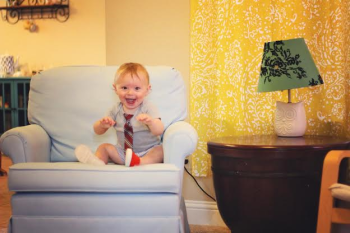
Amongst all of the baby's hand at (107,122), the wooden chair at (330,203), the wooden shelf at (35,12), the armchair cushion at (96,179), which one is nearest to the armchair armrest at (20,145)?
the armchair cushion at (96,179)

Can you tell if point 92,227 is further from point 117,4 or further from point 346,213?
point 117,4

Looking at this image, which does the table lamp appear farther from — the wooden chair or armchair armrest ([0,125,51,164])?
armchair armrest ([0,125,51,164])

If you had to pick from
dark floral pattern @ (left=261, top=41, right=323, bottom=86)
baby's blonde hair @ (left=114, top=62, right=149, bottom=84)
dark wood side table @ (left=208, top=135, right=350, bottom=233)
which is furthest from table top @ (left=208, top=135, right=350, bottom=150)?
baby's blonde hair @ (left=114, top=62, right=149, bottom=84)

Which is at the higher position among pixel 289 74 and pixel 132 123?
pixel 289 74

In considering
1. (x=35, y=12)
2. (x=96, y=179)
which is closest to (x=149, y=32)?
(x=96, y=179)

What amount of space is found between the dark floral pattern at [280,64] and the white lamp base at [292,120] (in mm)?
170

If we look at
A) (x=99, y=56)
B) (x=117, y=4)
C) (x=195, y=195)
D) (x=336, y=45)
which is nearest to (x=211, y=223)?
(x=195, y=195)

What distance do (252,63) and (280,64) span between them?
35cm

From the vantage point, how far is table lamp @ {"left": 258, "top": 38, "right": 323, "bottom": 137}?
218 centimetres

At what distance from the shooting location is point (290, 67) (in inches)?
86.6

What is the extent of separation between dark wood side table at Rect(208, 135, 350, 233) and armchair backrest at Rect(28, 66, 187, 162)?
0.53 m

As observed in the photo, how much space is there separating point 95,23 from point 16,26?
1.21m

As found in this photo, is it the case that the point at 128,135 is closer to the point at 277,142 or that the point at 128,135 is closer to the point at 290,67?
the point at 277,142

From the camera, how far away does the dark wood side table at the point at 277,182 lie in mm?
2006
